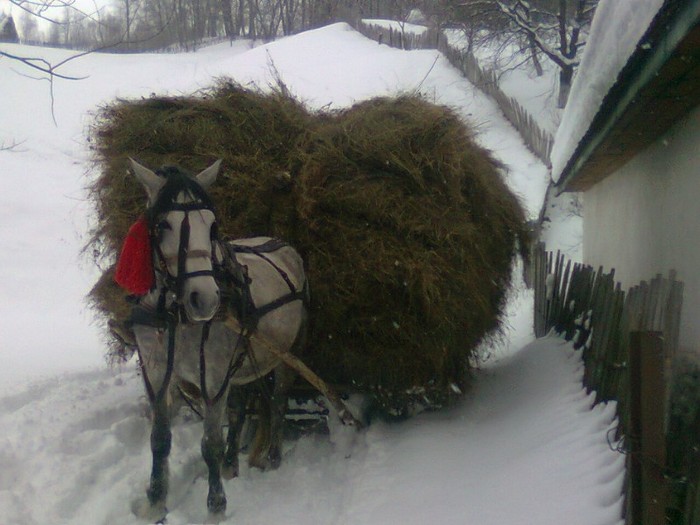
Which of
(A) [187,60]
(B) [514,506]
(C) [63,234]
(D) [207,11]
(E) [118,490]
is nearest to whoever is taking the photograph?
(B) [514,506]

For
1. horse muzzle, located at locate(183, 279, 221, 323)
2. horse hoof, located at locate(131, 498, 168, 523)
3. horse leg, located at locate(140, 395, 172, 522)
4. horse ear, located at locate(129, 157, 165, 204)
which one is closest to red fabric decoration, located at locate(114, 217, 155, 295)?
horse ear, located at locate(129, 157, 165, 204)

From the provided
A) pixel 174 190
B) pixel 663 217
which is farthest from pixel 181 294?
pixel 663 217

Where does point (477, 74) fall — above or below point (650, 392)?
below

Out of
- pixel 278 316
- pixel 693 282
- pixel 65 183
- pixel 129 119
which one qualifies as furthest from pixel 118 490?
pixel 65 183

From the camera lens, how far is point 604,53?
3641mm

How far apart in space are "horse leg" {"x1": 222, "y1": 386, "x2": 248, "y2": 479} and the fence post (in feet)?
9.39

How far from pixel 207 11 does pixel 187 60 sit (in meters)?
14.6

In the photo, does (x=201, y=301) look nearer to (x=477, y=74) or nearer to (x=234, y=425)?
(x=234, y=425)

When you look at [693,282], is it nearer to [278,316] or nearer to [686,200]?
[686,200]

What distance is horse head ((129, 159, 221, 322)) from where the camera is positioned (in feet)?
11.2

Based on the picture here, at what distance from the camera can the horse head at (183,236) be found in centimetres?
341

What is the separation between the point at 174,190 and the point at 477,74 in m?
22.6

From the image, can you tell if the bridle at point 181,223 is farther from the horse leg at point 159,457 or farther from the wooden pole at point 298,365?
the horse leg at point 159,457

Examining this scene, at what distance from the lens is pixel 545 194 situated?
1591 centimetres
